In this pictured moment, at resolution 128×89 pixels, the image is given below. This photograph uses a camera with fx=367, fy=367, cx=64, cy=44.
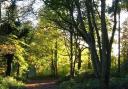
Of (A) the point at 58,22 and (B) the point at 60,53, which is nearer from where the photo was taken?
(A) the point at 58,22

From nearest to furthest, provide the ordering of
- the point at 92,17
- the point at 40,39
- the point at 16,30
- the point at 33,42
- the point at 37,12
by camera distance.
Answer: the point at 92,17, the point at 37,12, the point at 16,30, the point at 40,39, the point at 33,42

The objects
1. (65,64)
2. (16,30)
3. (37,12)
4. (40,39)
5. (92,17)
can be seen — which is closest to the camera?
(92,17)

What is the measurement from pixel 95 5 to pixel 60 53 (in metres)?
42.7

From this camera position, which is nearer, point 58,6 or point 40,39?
point 58,6

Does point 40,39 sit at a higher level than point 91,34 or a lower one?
higher

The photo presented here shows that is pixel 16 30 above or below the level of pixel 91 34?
above

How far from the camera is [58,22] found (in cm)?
1972

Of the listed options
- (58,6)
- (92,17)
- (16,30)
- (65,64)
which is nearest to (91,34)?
(92,17)

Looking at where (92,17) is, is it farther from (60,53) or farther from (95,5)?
(60,53)

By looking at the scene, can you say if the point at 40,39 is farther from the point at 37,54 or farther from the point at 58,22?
the point at 58,22

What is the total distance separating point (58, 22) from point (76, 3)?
2.02 m

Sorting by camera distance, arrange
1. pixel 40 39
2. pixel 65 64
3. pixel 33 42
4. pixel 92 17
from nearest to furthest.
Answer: pixel 92 17 < pixel 40 39 < pixel 33 42 < pixel 65 64

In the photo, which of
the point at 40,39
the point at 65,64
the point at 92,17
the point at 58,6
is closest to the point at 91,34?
the point at 92,17

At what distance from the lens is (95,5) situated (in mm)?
18641
